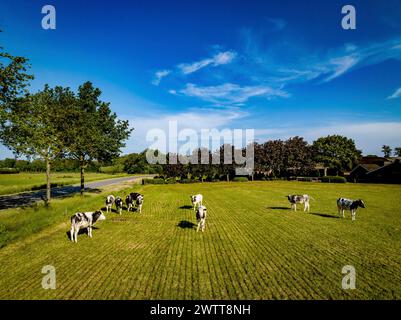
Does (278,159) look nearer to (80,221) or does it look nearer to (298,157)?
(298,157)

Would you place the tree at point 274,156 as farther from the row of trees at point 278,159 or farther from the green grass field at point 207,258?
the green grass field at point 207,258

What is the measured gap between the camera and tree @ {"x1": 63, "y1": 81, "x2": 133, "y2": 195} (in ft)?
113

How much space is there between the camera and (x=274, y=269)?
11.6m

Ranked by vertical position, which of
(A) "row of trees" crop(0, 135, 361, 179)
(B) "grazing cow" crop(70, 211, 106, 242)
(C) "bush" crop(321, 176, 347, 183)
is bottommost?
(C) "bush" crop(321, 176, 347, 183)

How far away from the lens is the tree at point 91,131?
1359 inches

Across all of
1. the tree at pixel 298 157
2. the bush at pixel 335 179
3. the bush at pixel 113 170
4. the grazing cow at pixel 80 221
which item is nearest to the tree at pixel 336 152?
the tree at pixel 298 157

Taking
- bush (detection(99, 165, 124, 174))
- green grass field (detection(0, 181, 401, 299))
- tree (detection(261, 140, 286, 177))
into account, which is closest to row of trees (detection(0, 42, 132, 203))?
green grass field (detection(0, 181, 401, 299))

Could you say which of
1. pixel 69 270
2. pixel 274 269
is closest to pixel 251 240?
pixel 274 269

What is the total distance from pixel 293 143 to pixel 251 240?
8002 centimetres

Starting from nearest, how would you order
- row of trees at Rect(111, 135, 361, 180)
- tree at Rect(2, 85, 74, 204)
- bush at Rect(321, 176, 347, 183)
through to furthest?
tree at Rect(2, 85, 74, 204) < bush at Rect(321, 176, 347, 183) < row of trees at Rect(111, 135, 361, 180)

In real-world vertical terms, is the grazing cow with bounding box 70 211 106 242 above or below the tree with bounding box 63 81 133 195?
below

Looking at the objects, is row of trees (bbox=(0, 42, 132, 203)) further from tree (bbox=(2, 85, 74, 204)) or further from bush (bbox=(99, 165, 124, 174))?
bush (bbox=(99, 165, 124, 174))

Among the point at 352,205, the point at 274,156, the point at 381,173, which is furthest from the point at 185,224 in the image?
the point at 381,173

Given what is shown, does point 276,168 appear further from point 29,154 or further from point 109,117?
point 29,154
